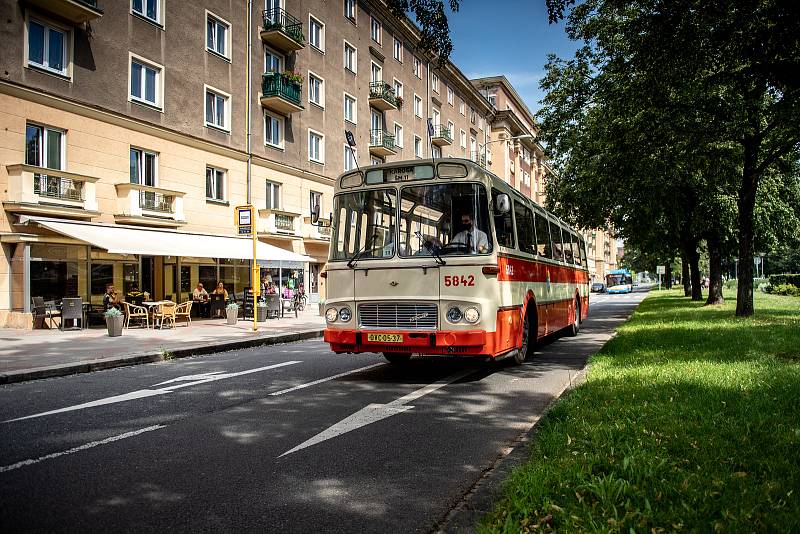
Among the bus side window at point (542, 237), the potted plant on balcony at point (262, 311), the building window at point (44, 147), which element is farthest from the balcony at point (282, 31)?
the bus side window at point (542, 237)

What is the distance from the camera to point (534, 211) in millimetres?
11289

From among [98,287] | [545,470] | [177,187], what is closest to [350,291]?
[545,470]

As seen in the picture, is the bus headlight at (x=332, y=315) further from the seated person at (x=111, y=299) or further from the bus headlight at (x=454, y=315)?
the seated person at (x=111, y=299)

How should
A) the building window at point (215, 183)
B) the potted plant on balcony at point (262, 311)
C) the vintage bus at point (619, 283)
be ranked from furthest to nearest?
1. the vintage bus at point (619, 283)
2. the building window at point (215, 183)
3. the potted plant on balcony at point (262, 311)

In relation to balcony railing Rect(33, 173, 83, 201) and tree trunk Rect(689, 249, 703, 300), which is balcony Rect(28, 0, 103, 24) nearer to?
balcony railing Rect(33, 173, 83, 201)

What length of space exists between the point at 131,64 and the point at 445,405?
19.5 metres

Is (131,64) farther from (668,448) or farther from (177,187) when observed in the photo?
(668,448)

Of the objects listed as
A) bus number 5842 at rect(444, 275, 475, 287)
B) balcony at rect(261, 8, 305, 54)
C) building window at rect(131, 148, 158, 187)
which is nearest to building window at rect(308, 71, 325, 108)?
balcony at rect(261, 8, 305, 54)

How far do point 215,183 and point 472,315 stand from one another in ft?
66.2

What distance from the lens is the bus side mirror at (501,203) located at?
828 cm

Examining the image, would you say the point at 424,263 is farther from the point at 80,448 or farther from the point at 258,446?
the point at 80,448

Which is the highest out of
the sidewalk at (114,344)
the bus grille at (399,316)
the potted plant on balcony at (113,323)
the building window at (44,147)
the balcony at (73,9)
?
the balcony at (73,9)

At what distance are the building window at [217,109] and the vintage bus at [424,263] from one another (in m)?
18.2

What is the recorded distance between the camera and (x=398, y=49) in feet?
138
